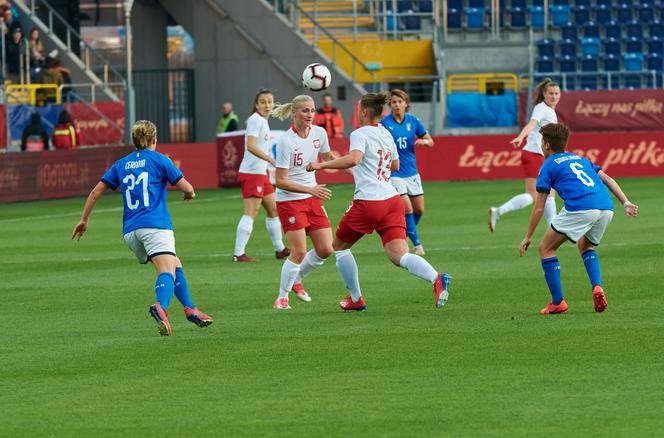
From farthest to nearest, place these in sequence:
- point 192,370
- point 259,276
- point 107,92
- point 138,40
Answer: point 138,40, point 107,92, point 259,276, point 192,370

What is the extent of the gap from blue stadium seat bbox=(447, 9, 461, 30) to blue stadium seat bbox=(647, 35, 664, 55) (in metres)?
5.79

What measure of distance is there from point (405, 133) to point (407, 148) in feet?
0.90

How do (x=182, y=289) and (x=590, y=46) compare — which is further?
(x=590, y=46)

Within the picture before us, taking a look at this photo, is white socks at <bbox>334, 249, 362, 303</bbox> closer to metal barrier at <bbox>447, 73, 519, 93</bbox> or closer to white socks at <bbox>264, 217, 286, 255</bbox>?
white socks at <bbox>264, 217, 286, 255</bbox>

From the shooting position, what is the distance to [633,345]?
10156 mm

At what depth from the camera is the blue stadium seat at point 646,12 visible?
4162cm

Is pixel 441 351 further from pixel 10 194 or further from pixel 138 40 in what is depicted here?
pixel 138 40

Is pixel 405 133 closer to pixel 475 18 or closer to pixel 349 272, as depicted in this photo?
pixel 349 272

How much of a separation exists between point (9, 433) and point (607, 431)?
11.0 ft

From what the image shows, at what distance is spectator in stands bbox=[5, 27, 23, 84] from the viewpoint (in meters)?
38.0

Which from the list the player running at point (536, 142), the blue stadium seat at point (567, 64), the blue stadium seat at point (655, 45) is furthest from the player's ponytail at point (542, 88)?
the blue stadium seat at point (655, 45)

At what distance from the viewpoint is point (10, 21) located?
1512 inches

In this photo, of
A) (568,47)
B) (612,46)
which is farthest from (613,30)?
(568,47)

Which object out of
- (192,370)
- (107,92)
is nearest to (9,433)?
(192,370)
